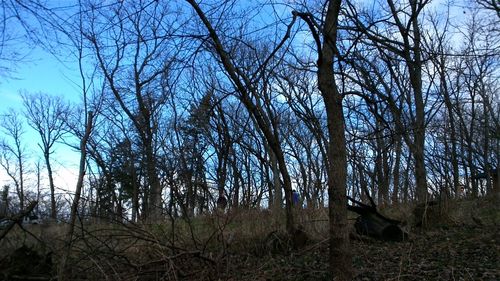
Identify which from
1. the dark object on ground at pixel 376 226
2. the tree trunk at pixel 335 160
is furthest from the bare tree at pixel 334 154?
the dark object on ground at pixel 376 226

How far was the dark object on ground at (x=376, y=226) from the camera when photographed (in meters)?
7.96

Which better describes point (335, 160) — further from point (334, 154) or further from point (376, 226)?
point (376, 226)

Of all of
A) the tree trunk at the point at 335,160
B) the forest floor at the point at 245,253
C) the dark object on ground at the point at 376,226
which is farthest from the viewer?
the dark object on ground at the point at 376,226

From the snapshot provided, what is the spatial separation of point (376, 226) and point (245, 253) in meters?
2.39

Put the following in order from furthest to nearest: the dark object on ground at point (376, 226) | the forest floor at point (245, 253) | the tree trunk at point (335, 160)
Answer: the dark object on ground at point (376, 226)
the forest floor at point (245, 253)
the tree trunk at point (335, 160)

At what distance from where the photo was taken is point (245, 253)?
7.92 metres

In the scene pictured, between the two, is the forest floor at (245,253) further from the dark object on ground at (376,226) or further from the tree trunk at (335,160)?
the tree trunk at (335,160)

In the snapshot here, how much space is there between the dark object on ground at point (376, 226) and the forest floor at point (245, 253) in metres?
0.19

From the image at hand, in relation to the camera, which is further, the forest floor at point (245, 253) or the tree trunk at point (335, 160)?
the forest floor at point (245, 253)

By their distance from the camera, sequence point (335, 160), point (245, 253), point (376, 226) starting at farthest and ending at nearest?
point (376, 226) < point (245, 253) < point (335, 160)

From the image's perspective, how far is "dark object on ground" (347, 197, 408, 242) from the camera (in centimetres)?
796

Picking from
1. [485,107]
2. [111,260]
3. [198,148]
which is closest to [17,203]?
[111,260]

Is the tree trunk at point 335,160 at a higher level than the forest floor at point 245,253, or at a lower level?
higher

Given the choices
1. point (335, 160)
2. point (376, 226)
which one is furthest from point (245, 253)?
point (335, 160)
